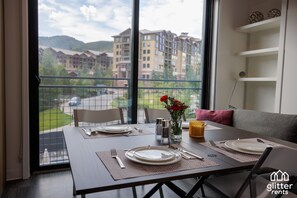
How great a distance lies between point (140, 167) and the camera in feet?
3.52

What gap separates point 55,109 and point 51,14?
111cm

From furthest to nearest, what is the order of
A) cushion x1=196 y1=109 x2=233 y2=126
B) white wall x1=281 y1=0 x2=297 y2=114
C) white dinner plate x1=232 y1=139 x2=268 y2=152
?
cushion x1=196 y1=109 x2=233 y2=126, white wall x1=281 y1=0 x2=297 y2=114, white dinner plate x1=232 y1=139 x2=268 y2=152

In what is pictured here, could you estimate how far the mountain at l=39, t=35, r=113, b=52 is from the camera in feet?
9.00

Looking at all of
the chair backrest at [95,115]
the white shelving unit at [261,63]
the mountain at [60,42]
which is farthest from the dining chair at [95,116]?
the white shelving unit at [261,63]

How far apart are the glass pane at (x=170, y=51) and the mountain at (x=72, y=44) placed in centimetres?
47

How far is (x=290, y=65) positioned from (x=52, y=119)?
2.85 m

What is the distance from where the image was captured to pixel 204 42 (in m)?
3.51

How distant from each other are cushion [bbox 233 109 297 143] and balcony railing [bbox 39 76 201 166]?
1.16 metres

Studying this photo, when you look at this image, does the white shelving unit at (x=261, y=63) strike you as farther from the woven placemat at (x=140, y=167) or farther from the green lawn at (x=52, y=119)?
the green lawn at (x=52, y=119)

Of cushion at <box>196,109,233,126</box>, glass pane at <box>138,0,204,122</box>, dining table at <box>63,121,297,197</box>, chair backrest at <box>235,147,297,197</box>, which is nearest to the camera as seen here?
dining table at <box>63,121,297,197</box>

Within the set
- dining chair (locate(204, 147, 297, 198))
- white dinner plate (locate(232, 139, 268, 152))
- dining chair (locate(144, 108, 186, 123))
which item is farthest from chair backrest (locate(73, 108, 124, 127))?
dining chair (locate(204, 147, 297, 198))

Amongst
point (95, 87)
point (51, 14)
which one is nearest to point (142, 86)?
point (95, 87)

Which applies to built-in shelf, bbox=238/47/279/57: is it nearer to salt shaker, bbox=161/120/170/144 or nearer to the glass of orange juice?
the glass of orange juice

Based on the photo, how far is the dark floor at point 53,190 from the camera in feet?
7.38
